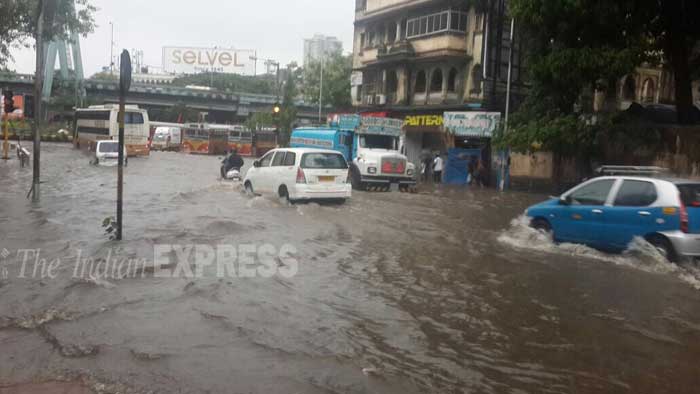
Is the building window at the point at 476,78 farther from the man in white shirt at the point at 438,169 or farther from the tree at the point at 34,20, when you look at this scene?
the tree at the point at 34,20

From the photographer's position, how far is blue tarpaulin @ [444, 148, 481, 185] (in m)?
31.5

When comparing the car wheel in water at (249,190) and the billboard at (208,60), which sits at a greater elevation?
the billboard at (208,60)

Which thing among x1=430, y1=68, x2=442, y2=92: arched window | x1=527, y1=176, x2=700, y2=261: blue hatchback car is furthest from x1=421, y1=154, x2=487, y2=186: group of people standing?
x1=527, y1=176, x2=700, y2=261: blue hatchback car

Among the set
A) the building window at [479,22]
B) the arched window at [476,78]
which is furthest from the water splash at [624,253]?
the building window at [479,22]

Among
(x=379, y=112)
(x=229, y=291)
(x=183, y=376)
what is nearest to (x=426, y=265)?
(x=229, y=291)

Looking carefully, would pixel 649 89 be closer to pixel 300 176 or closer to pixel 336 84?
pixel 300 176

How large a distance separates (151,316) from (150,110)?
9758 centimetres

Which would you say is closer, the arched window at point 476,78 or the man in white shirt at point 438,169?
the man in white shirt at point 438,169

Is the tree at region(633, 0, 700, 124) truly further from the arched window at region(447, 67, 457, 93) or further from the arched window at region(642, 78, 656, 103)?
the arched window at region(447, 67, 457, 93)

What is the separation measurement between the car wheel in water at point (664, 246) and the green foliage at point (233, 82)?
97.9 meters

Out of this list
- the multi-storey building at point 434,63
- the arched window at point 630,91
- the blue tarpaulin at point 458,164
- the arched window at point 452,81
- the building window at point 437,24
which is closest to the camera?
the multi-storey building at point 434,63

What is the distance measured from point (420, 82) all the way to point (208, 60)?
242ft

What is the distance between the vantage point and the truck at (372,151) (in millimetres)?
23594

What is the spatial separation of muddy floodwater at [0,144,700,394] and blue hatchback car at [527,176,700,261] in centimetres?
25
